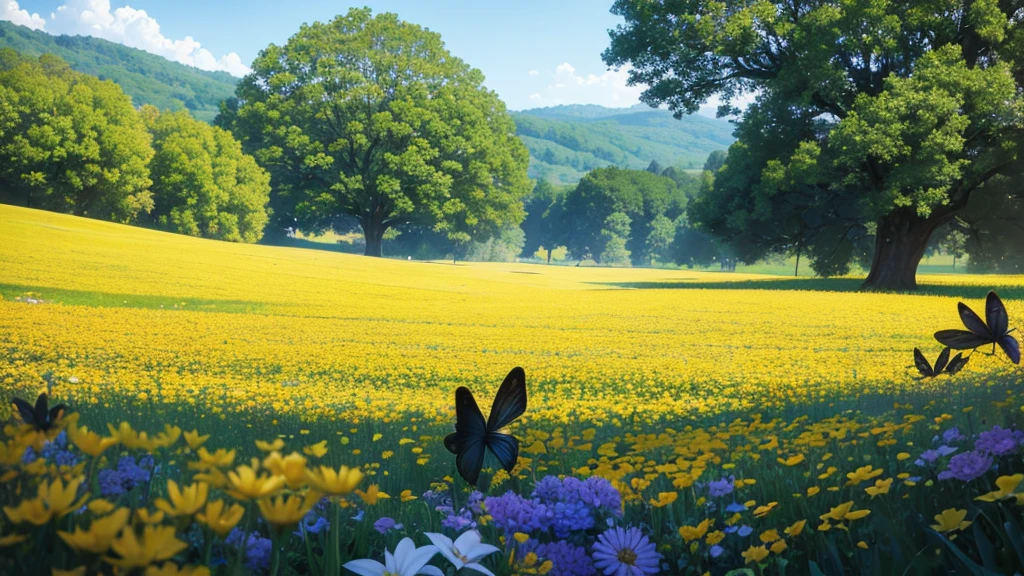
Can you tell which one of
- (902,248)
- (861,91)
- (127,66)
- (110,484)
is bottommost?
(110,484)

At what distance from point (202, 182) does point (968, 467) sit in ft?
47.6

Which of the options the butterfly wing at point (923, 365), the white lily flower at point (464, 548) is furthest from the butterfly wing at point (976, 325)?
the white lily flower at point (464, 548)

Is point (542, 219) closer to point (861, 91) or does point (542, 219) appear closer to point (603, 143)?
point (603, 143)

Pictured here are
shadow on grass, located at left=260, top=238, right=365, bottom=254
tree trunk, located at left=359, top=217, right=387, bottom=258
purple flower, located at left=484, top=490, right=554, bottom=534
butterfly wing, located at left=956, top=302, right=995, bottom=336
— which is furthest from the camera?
shadow on grass, located at left=260, top=238, right=365, bottom=254

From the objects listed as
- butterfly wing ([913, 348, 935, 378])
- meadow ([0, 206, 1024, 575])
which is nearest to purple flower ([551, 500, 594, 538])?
meadow ([0, 206, 1024, 575])

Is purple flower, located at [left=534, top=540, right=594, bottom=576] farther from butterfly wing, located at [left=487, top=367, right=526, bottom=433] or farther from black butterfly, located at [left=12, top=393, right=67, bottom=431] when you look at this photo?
black butterfly, located at [left=12, top=393, right=67, bottom=431]

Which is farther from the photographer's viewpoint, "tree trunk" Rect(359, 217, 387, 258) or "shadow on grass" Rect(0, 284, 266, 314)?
"tree trunk" Rect(359, 217, 387, 258)

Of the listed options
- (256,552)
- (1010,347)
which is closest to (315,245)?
(1010,347)

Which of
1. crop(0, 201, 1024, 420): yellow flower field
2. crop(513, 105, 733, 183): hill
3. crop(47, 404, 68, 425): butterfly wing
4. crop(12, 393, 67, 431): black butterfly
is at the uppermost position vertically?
crop(513, 105, 733, 183): hill

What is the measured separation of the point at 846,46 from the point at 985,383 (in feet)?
35.5

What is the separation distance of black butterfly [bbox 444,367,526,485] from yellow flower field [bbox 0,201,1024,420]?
2.18 meters

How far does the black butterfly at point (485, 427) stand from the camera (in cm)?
156

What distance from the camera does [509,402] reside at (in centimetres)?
159

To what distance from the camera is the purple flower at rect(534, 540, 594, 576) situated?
124cm
